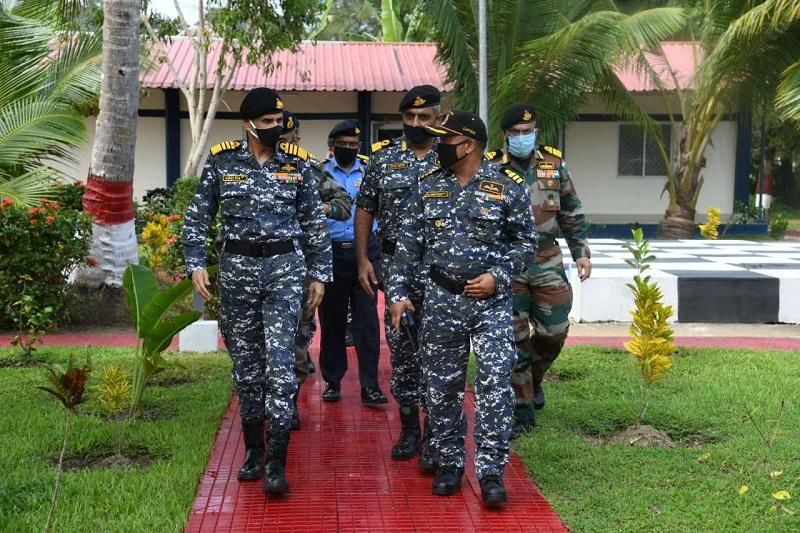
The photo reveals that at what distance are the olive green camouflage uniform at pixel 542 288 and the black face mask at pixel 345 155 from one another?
47.3 inches

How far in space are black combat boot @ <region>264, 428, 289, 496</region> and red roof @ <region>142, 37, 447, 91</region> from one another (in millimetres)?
14172

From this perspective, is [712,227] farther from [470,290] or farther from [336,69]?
[470,290]

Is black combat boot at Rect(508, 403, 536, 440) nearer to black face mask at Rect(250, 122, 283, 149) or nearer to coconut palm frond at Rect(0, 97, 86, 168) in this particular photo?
black face mask at Rect(250, 122, 283, 149)

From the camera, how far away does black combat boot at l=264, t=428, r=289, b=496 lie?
466cm

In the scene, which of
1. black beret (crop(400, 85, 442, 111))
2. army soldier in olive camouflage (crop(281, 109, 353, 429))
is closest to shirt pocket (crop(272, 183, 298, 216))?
black beret (crop(400, 85, 442, 111))

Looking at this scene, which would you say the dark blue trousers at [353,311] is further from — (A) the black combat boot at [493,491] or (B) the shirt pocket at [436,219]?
(A) the black combat boot at [493,491]

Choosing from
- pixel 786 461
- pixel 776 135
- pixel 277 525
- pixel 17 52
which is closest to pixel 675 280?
pixel 786 461

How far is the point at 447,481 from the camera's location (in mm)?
4750

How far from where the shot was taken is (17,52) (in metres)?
11.7

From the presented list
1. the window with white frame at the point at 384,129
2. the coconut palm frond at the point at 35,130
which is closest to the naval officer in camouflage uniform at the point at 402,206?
the coconut palm frond at the point at 35,130

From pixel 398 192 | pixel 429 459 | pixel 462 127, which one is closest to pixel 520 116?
pixel 398 192

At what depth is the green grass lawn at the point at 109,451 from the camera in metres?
4.32

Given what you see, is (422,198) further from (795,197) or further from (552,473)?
(795,197)

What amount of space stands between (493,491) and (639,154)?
18246 mm
